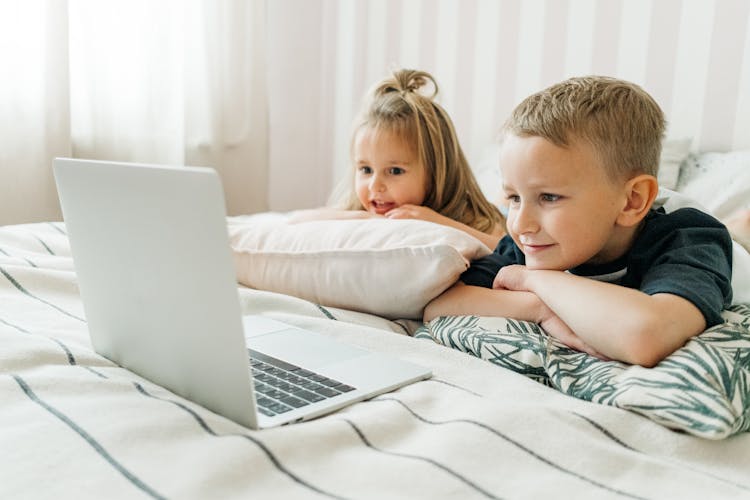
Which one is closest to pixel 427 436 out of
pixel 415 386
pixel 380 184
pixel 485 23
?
pixel 415 386

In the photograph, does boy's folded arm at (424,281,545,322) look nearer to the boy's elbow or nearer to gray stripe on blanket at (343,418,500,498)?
the boy's elbow

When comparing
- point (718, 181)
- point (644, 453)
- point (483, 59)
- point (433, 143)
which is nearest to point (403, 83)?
point (433, 143)

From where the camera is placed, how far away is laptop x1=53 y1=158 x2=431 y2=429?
54 centimetres

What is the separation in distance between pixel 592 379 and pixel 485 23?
1.57m

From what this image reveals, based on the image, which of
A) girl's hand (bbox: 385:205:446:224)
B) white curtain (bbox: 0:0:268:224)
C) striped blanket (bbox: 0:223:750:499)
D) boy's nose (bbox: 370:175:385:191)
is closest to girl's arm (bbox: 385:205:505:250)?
girl's hand (bbox: 385:205:446:224)

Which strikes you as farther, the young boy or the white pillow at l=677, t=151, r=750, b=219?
the white pillow at l=677, t=151, r=750, b=219

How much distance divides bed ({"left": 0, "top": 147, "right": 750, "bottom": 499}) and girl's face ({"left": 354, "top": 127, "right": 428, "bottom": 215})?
0.66m

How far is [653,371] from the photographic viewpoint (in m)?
0.70

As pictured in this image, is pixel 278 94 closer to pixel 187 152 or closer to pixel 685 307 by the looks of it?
pixel 187 152

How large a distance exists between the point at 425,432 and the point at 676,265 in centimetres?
41

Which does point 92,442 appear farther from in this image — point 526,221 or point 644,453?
point 526,221

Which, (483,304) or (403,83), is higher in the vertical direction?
(403,83)

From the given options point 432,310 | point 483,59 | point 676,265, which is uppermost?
point 483,59

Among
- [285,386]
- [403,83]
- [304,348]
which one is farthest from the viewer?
[403,83]
